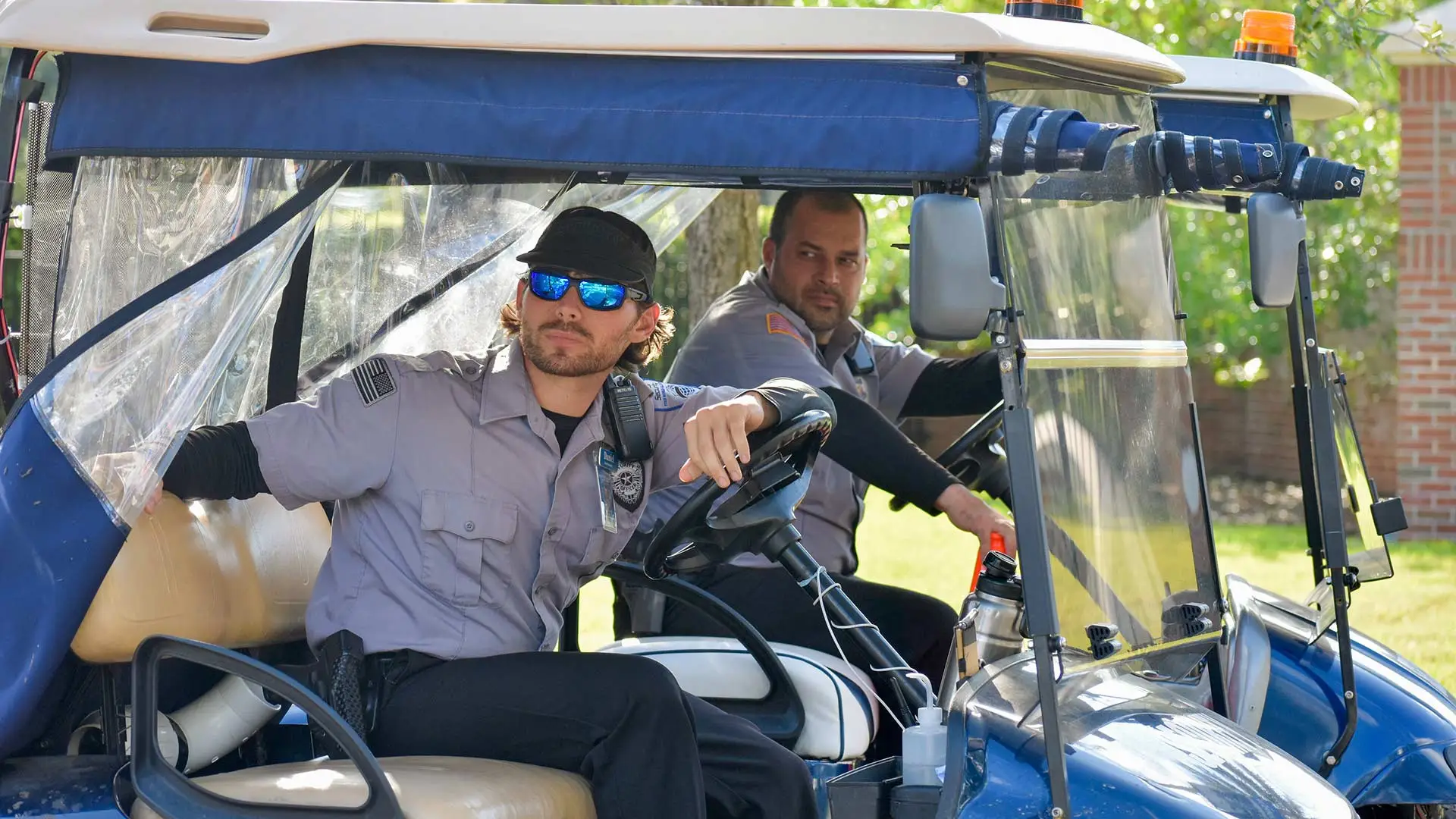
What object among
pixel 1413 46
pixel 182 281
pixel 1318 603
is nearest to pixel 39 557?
pixel 182 281

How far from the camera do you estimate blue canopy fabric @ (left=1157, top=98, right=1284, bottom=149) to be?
370 centimetres

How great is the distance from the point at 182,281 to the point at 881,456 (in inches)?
58.9

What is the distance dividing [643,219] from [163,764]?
200 centimetres

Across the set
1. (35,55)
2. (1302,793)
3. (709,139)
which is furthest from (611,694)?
(35,55)

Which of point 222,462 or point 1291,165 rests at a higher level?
point 1291,165

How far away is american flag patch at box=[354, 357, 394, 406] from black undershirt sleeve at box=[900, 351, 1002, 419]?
1.82 m

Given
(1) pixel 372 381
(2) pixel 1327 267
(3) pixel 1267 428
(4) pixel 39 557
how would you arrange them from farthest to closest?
(3) pixel 1267 428, (2) pixel 1327 267, (1) pixel 372 381, (4) pixel 39 557

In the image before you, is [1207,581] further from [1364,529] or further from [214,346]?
[214,346]

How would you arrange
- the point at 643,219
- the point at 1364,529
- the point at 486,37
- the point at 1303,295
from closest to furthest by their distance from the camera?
the point at 486,37, the point at 1303,295, the point at 1364,529, the point at 643,219

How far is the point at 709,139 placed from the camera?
8.20 ft

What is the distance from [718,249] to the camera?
21.9 feet

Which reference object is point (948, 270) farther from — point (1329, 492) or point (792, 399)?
point (1329, 492)

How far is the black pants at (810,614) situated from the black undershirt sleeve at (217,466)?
1118 mm

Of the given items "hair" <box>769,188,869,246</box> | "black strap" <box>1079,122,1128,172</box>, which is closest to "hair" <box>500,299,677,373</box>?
"hair" <box>769,188,869,246</box>
